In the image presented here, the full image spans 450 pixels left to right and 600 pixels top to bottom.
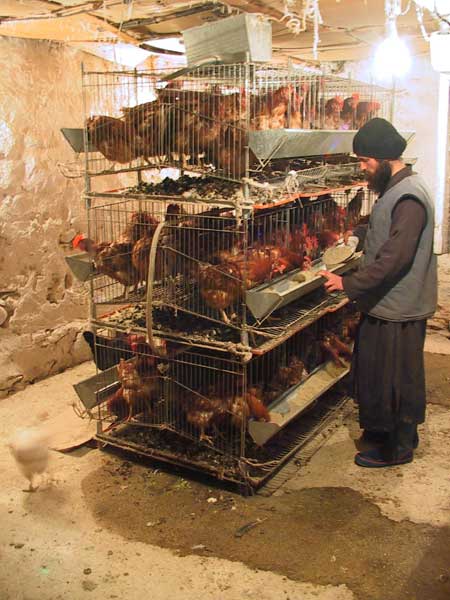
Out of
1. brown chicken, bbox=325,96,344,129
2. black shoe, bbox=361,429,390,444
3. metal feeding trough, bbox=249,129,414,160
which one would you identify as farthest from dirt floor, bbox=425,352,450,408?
brown chicken, bbox=325,96,344,129

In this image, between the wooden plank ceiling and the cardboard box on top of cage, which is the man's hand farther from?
the wooden plank ceiling

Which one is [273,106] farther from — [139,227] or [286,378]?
[286,378]

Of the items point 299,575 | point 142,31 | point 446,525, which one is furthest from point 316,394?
point 142,31

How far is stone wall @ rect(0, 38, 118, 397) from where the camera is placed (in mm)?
4992

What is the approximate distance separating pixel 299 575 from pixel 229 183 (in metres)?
2.25

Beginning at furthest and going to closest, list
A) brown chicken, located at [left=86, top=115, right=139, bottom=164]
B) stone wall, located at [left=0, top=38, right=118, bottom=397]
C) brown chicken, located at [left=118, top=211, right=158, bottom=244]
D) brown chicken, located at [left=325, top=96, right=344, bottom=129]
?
Answer: 1. brown chicken, located at [left=325, top=96, right=344, bottom=129]
2. stone wall, located at [left=0, top=38, right=118, bottom=397]
3. brown chicken, located at [left=118, top=211, right=158, bottom=244]
4. brown chicken, located at [left=86, top=115, right=139, bottom=164]

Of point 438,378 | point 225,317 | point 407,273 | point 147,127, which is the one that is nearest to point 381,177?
point 407,273

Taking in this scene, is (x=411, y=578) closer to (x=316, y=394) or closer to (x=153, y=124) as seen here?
(x=316, y=394)

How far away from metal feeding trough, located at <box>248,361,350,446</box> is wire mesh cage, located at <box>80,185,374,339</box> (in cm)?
59

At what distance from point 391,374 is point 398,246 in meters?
0.82

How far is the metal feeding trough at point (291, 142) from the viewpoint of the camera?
3.37 metres

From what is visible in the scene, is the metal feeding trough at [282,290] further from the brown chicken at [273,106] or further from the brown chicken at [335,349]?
the brown chicken at [273,106]

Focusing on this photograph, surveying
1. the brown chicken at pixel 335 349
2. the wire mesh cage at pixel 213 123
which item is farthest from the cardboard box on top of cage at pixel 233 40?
the brown chicken at pixel 335 349

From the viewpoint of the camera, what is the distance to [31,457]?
158 inches
